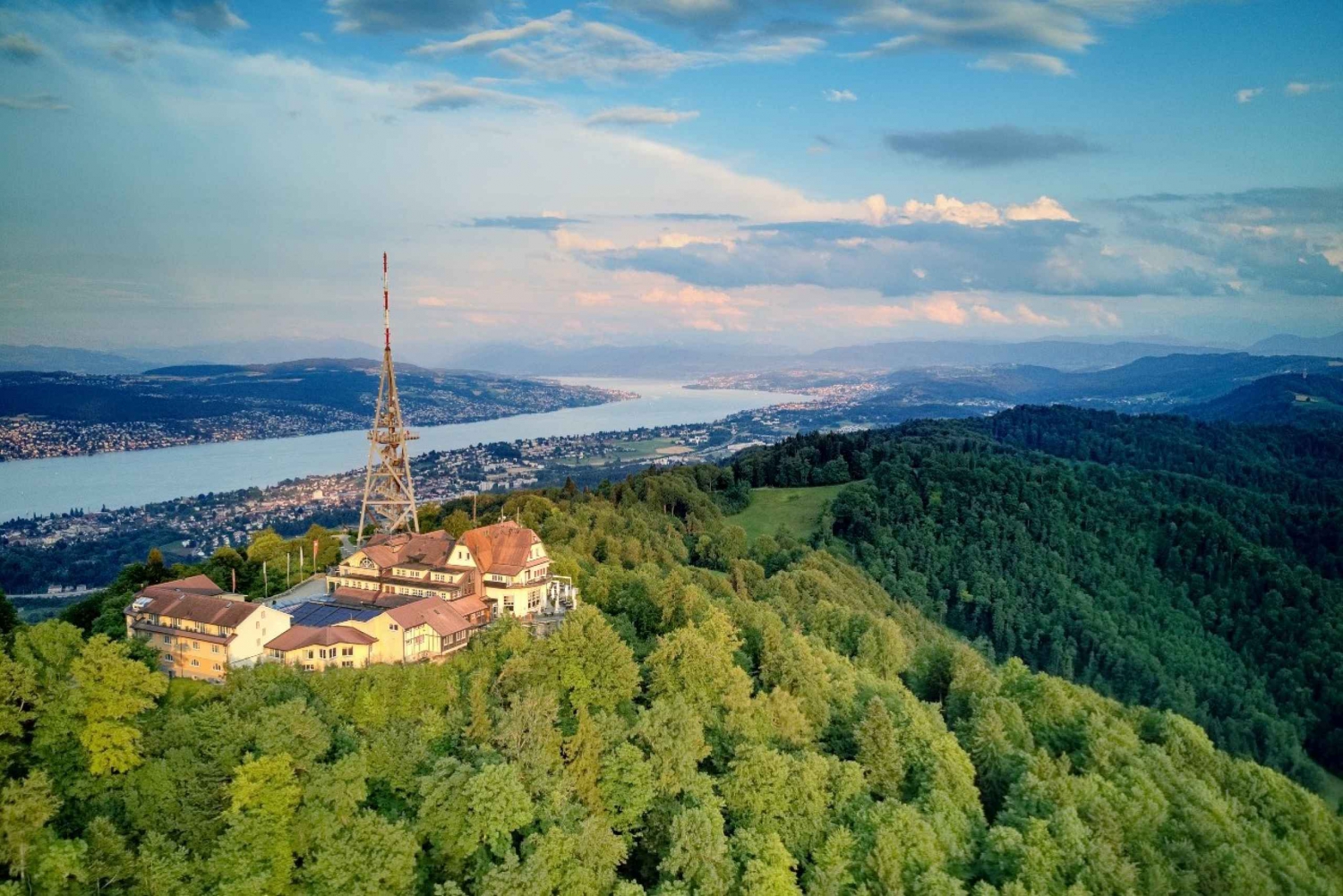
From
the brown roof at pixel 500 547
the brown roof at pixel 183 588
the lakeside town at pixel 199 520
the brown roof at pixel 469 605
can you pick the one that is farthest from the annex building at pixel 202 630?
the lakeside town at pixel 199 520

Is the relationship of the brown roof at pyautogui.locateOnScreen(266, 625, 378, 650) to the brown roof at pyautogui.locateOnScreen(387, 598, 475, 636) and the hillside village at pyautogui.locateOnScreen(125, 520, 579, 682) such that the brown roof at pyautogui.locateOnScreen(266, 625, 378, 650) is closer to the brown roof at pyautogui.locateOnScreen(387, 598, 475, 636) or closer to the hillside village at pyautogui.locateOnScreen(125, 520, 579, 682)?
the hillside village at pyautogui.locateOnScreen(125, 520, 579, 682)

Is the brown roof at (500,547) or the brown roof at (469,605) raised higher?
the brown roof at (500,547)

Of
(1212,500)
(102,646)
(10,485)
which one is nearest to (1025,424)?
(1212,500)

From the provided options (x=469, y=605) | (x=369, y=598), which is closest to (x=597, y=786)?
(x=469, y=605)

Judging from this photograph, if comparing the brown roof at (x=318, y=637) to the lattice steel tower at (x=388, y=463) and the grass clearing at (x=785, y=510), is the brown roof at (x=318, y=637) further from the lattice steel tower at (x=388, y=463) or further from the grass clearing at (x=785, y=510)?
the grass clearing at (x=785, y=510)

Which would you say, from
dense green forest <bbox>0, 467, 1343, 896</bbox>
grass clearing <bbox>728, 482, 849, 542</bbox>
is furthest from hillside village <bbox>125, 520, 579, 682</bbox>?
grass clearing <bbox>728, 482, 849, 542</bbox>

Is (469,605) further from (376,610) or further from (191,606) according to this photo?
(191,606)

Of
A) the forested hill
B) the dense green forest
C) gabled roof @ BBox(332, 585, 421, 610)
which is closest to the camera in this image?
the dense green forest
